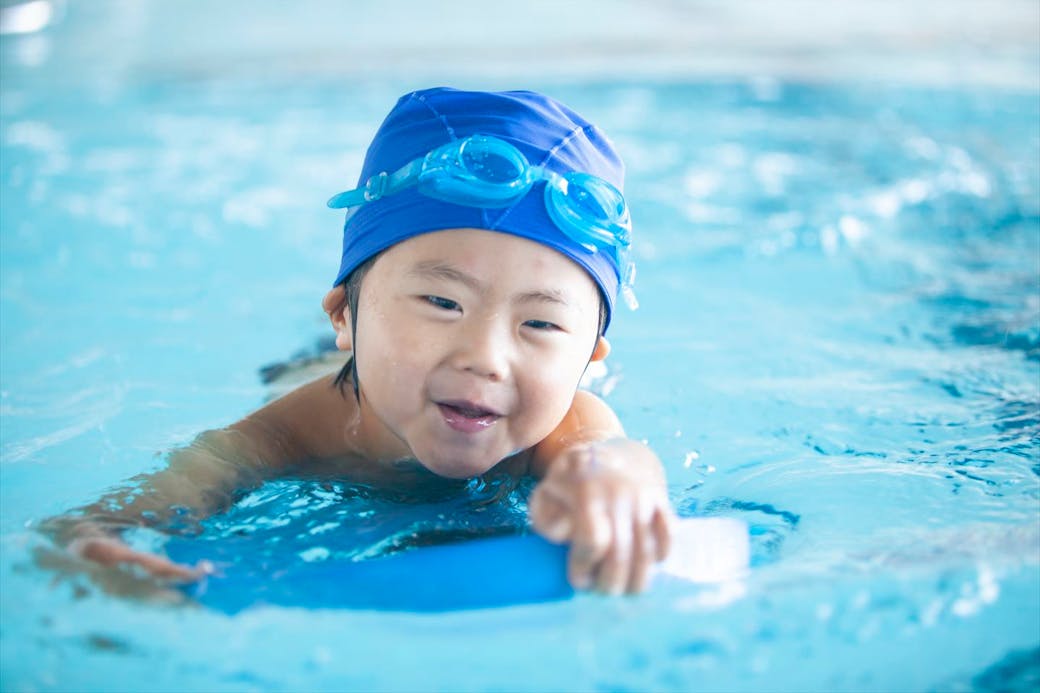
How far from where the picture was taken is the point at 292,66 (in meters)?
10.4

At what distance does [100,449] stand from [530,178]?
163 centimetres

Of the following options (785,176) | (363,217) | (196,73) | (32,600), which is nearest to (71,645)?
(32,600)

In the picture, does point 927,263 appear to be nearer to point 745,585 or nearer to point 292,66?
point 745,585

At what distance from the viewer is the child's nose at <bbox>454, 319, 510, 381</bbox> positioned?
7.45 ft

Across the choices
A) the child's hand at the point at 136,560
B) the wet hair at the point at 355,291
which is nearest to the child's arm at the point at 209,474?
the child's hand at the point at 136,560

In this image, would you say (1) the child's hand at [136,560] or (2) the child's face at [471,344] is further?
(2) the child's face at [471,344]

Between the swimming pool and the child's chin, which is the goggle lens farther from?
the swimming pool

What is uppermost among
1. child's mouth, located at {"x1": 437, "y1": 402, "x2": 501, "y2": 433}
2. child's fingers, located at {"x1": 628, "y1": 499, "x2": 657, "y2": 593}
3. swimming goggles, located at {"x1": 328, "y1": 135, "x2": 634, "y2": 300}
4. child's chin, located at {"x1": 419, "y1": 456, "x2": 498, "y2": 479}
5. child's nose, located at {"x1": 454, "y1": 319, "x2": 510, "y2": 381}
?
swimming goggles, located at {"x1": 328, "y1": 135, "x2": 634, "y2": 300}

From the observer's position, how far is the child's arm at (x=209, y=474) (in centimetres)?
204

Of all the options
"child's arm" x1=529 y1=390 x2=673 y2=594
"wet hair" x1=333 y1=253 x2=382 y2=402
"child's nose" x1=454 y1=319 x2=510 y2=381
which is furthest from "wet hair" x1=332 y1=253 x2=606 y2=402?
"child's arm" x1=529 y1=390 x2=673 y2=594

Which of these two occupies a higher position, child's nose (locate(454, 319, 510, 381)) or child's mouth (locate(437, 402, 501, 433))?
child's nose (locate(454, 319, 510, 381))

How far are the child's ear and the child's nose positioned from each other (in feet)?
1.76

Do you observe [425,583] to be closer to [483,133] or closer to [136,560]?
[136,560]

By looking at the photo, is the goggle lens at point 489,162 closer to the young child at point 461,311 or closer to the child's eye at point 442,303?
the young child at point 461,311
